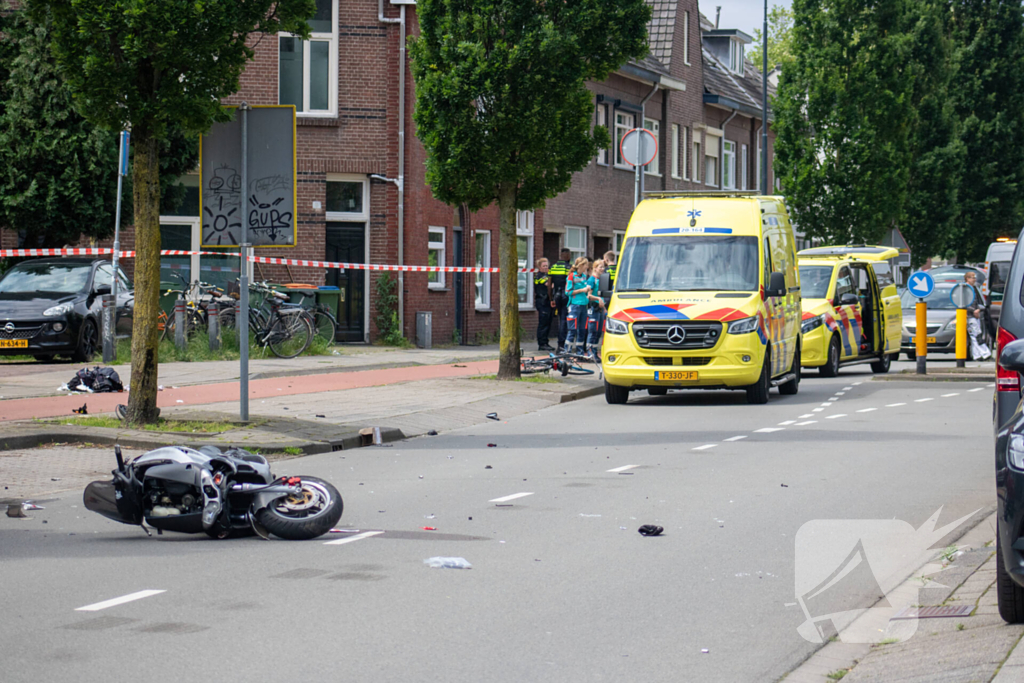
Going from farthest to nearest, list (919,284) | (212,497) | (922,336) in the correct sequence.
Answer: (919,284)
(922,336)
(212,497)

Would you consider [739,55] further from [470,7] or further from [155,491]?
[155,491]

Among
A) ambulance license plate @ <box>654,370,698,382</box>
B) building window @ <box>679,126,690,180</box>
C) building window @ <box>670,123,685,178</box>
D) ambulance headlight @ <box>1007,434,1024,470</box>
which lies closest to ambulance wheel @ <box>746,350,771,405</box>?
ambulance license plate @ <box>654,370,698,382</box>

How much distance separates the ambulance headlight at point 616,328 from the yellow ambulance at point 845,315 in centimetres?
622

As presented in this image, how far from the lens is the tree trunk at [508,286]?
63.9 feet

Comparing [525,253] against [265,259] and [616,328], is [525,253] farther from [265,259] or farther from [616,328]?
[616,328]

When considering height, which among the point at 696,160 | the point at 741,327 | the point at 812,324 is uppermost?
the point at 696,160

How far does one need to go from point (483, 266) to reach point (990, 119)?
1291 inches

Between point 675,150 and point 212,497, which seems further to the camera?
point 675,150

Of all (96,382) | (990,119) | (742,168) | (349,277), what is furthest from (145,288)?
(990,119)

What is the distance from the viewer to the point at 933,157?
169 ft

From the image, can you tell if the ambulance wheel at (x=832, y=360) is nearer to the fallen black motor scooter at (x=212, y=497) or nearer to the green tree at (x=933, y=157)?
the fallen black motor scooter at (x=212, y=497)

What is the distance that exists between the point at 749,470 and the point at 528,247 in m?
24.3

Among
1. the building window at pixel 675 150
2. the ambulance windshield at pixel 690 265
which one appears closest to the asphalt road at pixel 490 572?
the ambulance windshield at pixel 690 265

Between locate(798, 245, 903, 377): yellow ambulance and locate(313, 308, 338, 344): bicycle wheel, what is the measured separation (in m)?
8.05
